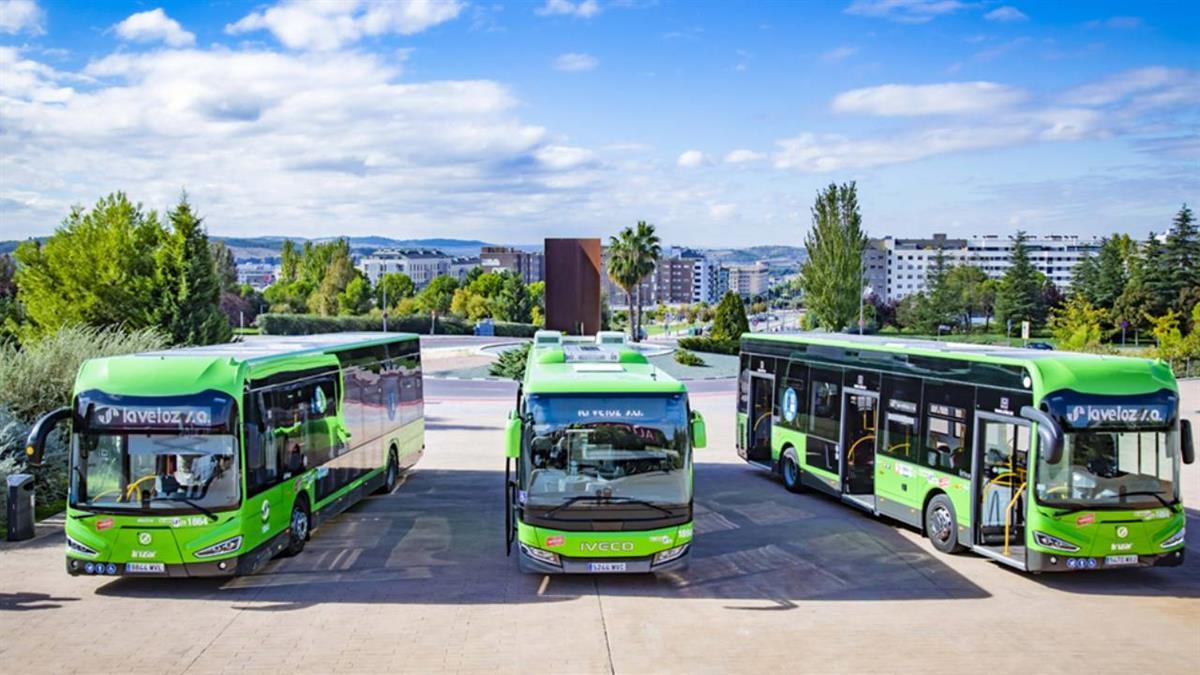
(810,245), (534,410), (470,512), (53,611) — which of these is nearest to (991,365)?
(534,410)

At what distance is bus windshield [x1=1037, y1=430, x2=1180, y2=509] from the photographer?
521 inches

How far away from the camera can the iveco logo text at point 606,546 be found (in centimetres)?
1302

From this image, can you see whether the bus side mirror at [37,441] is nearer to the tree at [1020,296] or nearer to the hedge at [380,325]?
the hedge at [380,325]

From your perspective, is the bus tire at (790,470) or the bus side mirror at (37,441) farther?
the bus tire at (790,470)

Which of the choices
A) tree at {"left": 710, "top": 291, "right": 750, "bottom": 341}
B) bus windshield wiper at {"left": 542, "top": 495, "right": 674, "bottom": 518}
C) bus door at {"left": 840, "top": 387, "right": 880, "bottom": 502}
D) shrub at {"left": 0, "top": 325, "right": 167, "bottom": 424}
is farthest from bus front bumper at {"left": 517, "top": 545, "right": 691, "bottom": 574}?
tree at {"left": 710, "top": 291, "right": 750, "bottom": 341}

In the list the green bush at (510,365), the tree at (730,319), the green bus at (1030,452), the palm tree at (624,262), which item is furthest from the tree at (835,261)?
the green bus at (1030,452)

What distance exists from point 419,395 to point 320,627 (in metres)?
12.5

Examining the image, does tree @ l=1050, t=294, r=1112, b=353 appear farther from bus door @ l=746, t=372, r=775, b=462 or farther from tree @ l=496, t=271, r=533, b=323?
tree @ l=496, t=271, r=533, b=323

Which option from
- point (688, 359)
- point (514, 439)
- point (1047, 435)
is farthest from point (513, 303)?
point (1047, 435)

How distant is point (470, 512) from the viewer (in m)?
19.0

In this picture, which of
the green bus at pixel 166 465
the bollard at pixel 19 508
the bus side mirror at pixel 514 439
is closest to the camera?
the green bus at pixel 166 465

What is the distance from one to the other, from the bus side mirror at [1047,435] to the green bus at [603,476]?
4242 mm

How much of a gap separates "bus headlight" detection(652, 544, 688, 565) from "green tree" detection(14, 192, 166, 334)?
24.3m

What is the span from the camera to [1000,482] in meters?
14.2
